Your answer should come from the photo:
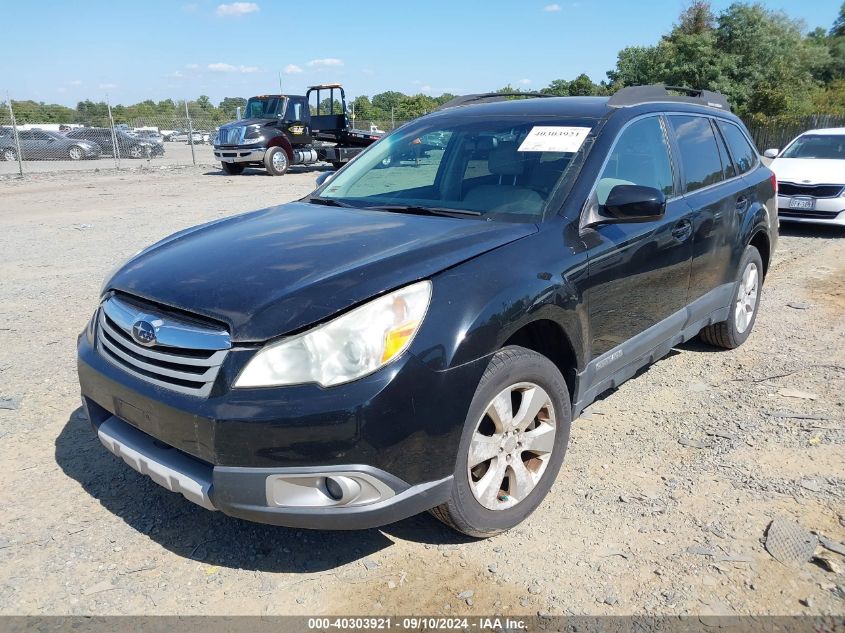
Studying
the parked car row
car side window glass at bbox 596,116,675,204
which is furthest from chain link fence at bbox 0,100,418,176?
car side window glass at bbox 596,116,675,204

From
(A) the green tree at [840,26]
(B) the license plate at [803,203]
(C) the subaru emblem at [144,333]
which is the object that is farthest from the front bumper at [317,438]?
(A) the green tree at [840,26]

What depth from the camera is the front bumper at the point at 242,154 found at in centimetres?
2083

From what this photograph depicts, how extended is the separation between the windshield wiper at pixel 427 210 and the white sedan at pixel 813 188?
8737 mm

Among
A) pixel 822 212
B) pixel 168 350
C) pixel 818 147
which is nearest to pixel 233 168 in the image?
pixel 818 147

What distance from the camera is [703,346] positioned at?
533 centimetres

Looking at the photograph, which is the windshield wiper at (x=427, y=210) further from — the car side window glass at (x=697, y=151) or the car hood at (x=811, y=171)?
the car hood at (x=811, y=171)

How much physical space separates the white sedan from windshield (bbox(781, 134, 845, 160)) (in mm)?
14

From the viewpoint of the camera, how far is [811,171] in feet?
33.9

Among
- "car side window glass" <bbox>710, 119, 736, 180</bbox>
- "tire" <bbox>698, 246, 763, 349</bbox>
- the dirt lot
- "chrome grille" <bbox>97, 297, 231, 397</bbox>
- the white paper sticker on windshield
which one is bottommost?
the dirt lot

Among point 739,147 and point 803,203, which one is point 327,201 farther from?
point 803,203

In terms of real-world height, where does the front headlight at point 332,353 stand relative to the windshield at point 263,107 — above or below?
below

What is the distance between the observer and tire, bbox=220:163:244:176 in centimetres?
2194

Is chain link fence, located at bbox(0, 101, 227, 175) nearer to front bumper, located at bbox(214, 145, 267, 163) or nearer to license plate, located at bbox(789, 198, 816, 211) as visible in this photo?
front bumper, located at bbox(214, 145, 267, 163)

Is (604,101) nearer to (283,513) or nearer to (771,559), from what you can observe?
(771,559)
